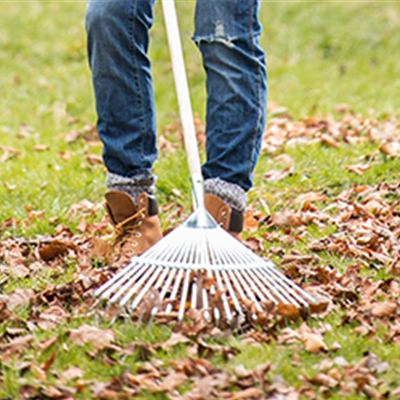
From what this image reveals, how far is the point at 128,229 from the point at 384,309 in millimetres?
1010

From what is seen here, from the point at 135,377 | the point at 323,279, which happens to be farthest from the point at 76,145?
the point at 135,377

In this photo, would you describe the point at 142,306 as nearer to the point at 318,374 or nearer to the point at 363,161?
the point at 318,374

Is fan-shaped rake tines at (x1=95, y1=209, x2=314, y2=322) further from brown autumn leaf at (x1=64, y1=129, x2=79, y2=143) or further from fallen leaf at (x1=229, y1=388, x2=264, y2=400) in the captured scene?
brown autumn leaf at (x1=64, y1=129, x2=79, y2=143)

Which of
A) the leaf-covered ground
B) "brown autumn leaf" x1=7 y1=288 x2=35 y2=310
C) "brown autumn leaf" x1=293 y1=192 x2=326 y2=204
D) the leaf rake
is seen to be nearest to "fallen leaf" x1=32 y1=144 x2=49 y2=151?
the leaf-covered ground

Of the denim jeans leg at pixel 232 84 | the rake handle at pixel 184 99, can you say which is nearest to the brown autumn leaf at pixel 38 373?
the rake handle at pixel 184 99

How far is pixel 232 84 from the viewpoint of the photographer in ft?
6.86

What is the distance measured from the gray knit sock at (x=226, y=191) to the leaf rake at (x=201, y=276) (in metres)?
0.21

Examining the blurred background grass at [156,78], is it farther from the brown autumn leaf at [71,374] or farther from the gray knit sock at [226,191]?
the brown autumn leaf at [71,374]

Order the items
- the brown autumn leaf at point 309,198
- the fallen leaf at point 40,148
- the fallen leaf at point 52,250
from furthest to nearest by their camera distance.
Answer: the fallen leaf at point 40,148, the brown autumn leaf at point 309,198, the fallen leaf at point 52,250

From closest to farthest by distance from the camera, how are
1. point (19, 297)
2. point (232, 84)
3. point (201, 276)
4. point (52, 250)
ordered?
point (201, 276)
point (19, 297)
point (232, 84)
point (52, 250)

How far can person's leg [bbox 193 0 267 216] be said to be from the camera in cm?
205

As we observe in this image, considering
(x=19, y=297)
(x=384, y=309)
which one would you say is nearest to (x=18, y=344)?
(x=19, y=297)

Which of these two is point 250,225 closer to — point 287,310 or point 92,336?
point 287,310

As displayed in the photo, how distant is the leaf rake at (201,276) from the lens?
171 cm
